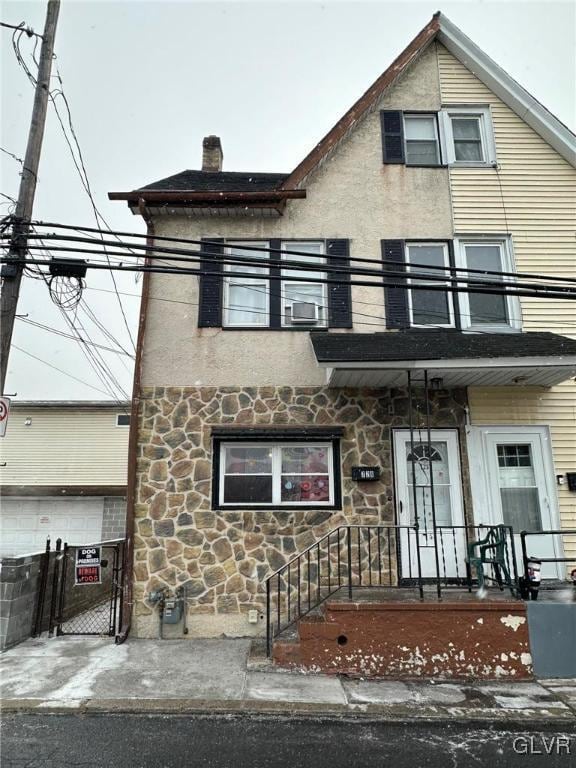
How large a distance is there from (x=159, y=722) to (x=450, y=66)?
444 inches

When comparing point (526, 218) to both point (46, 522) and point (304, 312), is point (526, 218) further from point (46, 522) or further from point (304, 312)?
point (46, 522)

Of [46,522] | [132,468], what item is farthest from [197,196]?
[46,522]

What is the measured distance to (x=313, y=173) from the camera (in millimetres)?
9008

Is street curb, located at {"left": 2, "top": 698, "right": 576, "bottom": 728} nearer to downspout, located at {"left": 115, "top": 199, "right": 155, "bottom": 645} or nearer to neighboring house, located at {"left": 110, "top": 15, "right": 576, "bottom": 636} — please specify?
downspout, located at {"left": 115, "top": 199, "right": 155, "bottom": 645}

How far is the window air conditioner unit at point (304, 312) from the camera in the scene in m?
8.55

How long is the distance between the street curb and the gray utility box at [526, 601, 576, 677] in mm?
985

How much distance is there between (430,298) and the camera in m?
8.79

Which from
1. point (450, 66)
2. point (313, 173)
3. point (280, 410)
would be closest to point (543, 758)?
point (280, 410)

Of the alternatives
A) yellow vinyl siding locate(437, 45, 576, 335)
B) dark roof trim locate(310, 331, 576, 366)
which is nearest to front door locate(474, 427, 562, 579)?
dark roof trim locate(310, 331, 576, 366)

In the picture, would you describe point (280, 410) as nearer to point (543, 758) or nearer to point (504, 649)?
point (504, 649)

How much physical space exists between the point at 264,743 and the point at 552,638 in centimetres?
378

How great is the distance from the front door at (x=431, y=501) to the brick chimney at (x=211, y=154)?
7098 mm

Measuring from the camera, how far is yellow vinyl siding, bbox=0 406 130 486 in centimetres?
1783

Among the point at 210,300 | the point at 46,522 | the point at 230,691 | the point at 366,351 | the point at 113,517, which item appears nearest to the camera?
the point at 230,691
